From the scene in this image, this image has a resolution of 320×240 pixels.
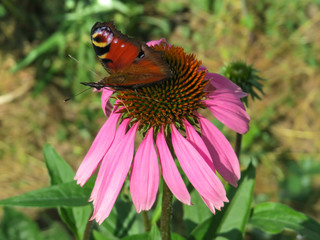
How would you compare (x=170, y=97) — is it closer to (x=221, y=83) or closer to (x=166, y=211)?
(x=221, y=83)

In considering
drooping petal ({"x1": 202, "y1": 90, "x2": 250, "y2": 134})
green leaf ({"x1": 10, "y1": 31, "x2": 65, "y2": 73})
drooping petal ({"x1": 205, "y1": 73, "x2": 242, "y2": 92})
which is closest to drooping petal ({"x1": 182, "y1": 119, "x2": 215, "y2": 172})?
drooping petal ({"x1": 202, "y1": 90, "x2": 250, "y2": 134})

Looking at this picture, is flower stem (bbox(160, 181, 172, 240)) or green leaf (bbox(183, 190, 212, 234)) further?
green leaf (bbox(183, 190, 212, 234))

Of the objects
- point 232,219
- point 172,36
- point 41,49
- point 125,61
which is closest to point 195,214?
point 232,219

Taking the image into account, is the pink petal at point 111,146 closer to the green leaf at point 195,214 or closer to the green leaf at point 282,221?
the green leaf at point 195,214

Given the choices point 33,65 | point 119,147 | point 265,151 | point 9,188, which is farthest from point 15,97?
point 119,147

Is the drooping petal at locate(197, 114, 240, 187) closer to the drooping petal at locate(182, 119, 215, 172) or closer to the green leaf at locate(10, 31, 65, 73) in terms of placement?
the drooping petal at locate(182, 119, 215, 172)

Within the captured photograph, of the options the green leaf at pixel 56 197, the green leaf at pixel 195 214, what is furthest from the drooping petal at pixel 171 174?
the green leaf at pixel 195 214
